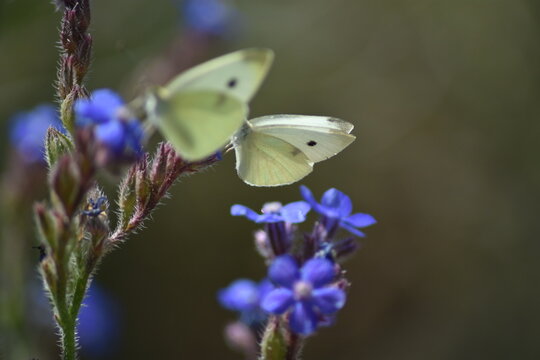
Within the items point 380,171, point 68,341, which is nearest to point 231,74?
point 68,341

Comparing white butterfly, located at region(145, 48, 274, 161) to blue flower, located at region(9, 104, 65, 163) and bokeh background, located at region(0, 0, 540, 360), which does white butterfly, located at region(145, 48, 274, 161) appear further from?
bokeh background, located at region(0, 0, 540, 360)

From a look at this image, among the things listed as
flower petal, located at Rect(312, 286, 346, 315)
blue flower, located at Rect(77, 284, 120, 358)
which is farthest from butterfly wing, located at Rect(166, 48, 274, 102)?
blue flower, located at Rect(77, 284, 120, 358)

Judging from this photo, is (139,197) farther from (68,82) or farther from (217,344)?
(217,344)

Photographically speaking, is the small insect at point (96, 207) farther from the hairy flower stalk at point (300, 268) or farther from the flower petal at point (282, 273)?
the flower petal at point (282, 273)

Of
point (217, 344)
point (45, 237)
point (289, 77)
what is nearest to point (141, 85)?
point (45, 237)

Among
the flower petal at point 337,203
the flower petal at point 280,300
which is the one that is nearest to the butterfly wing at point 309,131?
the flower petal at point 337,203

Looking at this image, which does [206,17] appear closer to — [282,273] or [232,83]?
[232,83]

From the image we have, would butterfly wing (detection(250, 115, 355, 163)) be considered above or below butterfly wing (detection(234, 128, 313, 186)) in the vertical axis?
above
